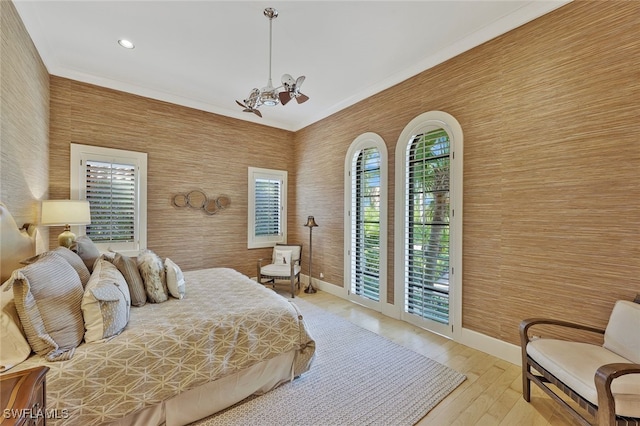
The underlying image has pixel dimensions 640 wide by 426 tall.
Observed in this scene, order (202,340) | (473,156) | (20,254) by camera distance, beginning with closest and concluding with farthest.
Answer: (202,340), (20,254), (473,156)

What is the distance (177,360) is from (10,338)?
838mm

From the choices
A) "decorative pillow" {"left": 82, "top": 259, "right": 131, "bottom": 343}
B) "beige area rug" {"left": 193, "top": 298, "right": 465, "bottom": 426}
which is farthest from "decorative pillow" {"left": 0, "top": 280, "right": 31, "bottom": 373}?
"beige area rug" {"left": 193, "top": 298, "right": 465, "bottom": 426}

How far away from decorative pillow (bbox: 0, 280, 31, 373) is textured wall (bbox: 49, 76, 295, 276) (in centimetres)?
262

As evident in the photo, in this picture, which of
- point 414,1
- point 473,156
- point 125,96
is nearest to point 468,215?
point 473,156

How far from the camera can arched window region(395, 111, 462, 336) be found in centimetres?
286

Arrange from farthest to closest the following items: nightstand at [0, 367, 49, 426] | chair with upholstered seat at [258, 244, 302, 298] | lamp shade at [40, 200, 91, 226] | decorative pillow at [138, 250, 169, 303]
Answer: chair with upholstered seat at [258, 244, 302, 298]
lamp shade at [40, 200, 91, 226]
decorative pillow at [138, 250, 169, 303]
nightstand at [0, 367, 49, 426]

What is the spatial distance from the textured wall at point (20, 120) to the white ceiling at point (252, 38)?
0.32m

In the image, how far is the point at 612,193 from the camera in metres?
1.95

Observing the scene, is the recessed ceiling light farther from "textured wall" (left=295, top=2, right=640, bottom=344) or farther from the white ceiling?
"textured wall" (left=295, top=2, right=640, bottom=344)

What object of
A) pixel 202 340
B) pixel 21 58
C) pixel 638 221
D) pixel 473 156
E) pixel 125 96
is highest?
pixel 125 96

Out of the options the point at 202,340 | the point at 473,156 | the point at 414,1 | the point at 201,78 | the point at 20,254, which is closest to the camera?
the point at 202,340

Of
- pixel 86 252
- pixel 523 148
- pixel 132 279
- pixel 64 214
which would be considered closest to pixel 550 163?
pixel 523 148

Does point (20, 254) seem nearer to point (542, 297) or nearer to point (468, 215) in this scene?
point (468, 215)

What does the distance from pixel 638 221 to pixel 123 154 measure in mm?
5605
